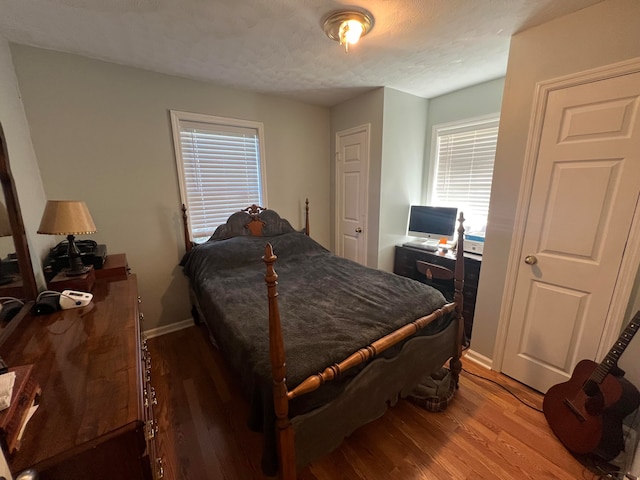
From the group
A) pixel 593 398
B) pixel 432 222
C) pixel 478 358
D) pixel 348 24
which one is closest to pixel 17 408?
pixel 348 24

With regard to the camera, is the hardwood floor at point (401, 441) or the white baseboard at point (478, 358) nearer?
the hardwood floor at point (401, 441)

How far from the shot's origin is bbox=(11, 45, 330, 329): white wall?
1978 mm

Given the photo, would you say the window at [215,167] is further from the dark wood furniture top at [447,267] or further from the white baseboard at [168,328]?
the dark wood furniture top at [447,267]

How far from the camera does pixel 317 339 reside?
135cm

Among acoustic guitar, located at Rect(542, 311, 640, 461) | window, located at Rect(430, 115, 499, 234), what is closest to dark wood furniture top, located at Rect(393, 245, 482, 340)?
window, located at Rect(430, 115, 499, 234)

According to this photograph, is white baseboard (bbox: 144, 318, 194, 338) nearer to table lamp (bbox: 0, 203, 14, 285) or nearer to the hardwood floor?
the hardwood floor

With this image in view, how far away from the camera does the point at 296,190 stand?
333cm

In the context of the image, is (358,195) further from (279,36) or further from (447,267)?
(279,36)

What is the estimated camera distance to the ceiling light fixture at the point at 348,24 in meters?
1.52

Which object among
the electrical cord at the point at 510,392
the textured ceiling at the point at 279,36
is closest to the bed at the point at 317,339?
the electrical cord at the point at 510,392

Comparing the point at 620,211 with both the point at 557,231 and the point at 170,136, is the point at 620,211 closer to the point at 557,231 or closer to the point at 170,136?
the point at 557,231

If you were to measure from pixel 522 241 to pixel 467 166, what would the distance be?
128 cm

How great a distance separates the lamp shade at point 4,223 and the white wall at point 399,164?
108 inches

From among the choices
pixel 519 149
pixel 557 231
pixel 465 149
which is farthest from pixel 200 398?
pixel 465 149
